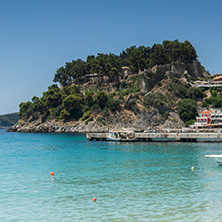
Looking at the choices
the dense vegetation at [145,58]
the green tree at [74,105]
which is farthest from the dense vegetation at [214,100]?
the green tree at [74,105]

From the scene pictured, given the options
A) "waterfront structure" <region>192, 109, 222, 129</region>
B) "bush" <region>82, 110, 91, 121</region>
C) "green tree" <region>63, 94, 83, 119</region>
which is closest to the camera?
"waterfront structure" <region>192, 109, 222, 129</region>

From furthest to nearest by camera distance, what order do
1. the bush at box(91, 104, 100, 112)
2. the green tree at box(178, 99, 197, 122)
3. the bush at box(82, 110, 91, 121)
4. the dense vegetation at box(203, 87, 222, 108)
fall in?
the bush at box(82, 110, 91, 121) < the bush at box(91, 104, 100, 112) < the dense vegetation at box(203, 87, 222, 108) < the green tree at box(178, 99, 197, 122)

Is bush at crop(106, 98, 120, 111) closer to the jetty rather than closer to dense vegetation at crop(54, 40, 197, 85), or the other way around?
dense vegetation at crop(54, 40, 197, 85)

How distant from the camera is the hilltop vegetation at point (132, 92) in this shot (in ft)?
446

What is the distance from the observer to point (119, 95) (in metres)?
143

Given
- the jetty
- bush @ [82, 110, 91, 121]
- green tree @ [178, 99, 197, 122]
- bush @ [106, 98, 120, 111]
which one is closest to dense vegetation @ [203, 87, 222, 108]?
green tree @ [178, 99, 197, 122]

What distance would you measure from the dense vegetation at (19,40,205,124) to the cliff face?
0.44 metres

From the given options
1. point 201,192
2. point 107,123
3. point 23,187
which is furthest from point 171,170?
point 107,123

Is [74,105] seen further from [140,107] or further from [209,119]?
[209,119]

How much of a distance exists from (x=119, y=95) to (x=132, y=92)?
600 cm

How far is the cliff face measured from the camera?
442 feet

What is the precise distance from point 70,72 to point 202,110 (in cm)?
6877

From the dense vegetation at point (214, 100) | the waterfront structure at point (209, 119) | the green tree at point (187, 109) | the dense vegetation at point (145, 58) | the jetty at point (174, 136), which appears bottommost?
the jetty at point (174, 136)

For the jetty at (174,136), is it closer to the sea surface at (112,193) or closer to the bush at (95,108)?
the sea surface at (112,193)
